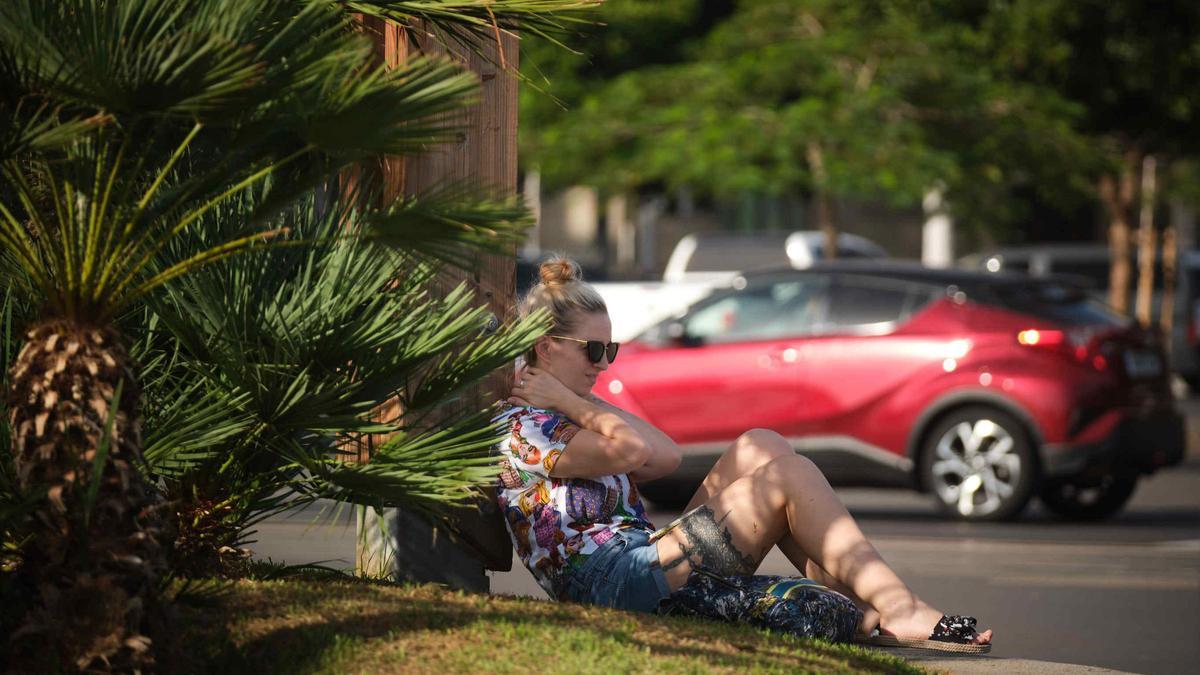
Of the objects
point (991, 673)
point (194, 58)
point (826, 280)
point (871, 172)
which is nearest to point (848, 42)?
point (871, 172)

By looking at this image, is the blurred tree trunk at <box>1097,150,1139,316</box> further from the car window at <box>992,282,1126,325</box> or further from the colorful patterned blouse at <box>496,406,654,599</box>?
the colorful patterned blouse at <box>496,406,654,599</box>

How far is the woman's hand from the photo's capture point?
17.0 feet

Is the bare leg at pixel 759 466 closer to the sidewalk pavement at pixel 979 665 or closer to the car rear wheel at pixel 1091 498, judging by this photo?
the sidewalk pavement at pixel 979 665

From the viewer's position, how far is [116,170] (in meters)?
3.56

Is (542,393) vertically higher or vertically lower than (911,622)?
higher

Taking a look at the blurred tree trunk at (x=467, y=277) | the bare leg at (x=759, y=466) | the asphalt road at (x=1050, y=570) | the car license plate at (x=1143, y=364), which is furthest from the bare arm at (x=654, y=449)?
the car license plate at (x=1143, y=364)

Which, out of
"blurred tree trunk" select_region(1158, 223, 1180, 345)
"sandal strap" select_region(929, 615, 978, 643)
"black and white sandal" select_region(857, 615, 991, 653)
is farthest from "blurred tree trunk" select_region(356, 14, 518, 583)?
"blurred tree trunk" select_region(1158, 223, 1180, 345)

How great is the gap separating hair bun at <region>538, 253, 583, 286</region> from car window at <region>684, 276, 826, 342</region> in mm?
6008

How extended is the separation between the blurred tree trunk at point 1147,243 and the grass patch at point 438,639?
800 inches

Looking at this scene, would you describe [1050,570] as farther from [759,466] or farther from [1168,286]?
[1168,286]

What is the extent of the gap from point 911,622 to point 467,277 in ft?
5.07

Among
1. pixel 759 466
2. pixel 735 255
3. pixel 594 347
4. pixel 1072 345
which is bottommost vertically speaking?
pixel 759 466

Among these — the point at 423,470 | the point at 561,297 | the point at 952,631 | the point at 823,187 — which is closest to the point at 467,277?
the point at 561,297

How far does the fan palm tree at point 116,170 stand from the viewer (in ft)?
11.4
